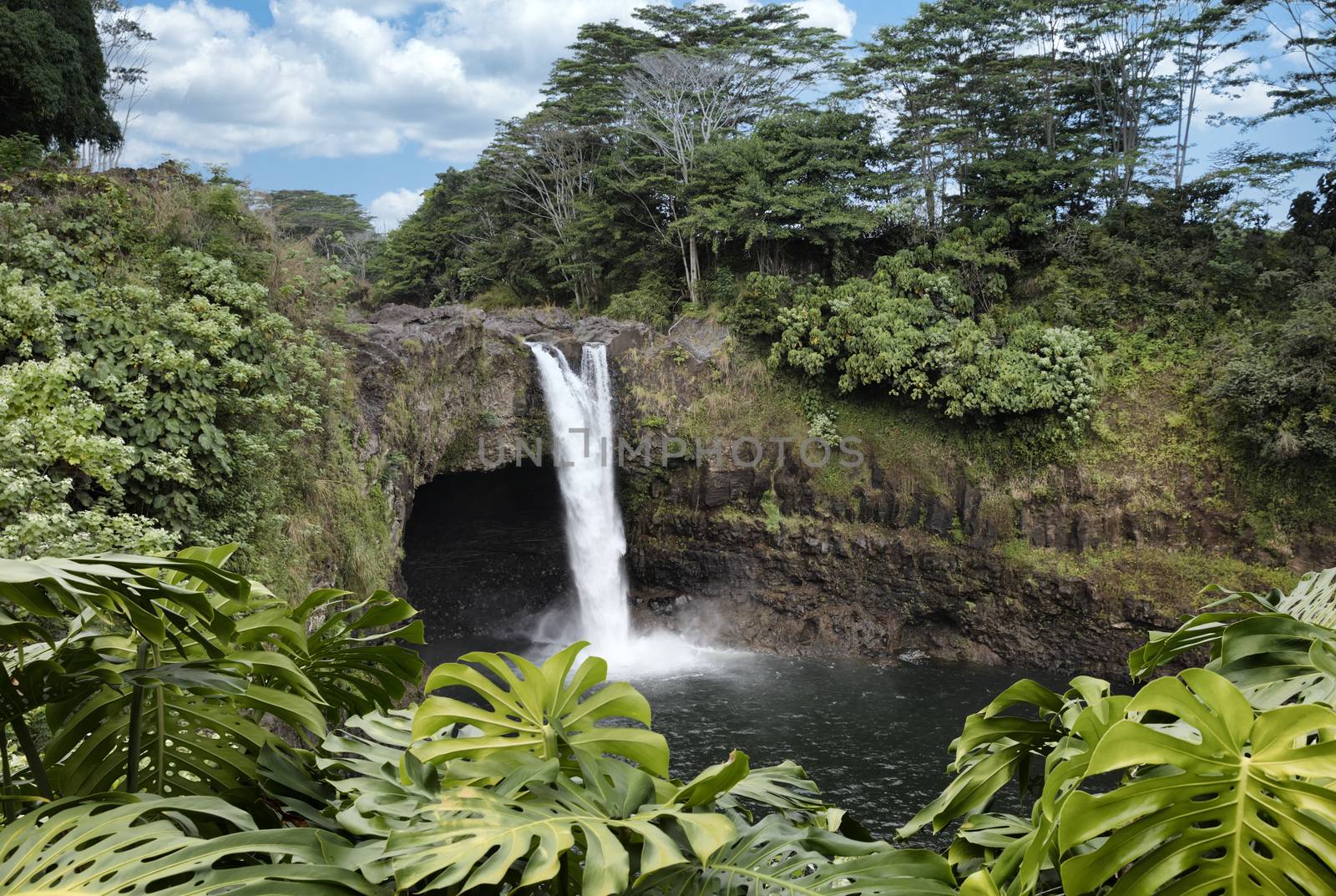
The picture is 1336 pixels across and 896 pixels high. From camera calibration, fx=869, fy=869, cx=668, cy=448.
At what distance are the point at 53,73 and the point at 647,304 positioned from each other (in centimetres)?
989

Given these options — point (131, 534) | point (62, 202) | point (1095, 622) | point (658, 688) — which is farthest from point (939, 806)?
point (1095, 622)

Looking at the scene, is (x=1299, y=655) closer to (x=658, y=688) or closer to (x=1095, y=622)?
(x=658, y=688)

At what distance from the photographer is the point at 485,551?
1488 cm

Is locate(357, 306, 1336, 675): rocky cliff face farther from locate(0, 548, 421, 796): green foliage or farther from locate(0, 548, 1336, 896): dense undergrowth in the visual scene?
locate(0, 548, 1336, 896): dense undergrowth

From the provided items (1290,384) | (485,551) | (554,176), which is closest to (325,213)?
(554,176)

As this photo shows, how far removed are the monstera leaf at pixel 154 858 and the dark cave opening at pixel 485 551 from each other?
43.3 ft

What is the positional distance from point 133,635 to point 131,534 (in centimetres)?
470

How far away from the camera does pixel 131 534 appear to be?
5645 millimetres

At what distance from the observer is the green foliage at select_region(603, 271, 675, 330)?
667 inches

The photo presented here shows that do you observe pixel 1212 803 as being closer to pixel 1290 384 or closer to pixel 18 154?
pixel 18 154

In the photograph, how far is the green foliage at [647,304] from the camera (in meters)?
16.9

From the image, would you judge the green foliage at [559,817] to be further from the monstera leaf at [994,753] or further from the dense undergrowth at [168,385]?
the dense undergrowth at [168,385]

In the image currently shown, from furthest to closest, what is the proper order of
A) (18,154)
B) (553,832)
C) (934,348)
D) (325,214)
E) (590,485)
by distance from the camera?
(325,214), (590,485), (934,348), (18,154), (553,832)

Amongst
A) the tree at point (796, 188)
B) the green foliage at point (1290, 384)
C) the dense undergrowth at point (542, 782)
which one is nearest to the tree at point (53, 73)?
the tree at point (796, 188)
